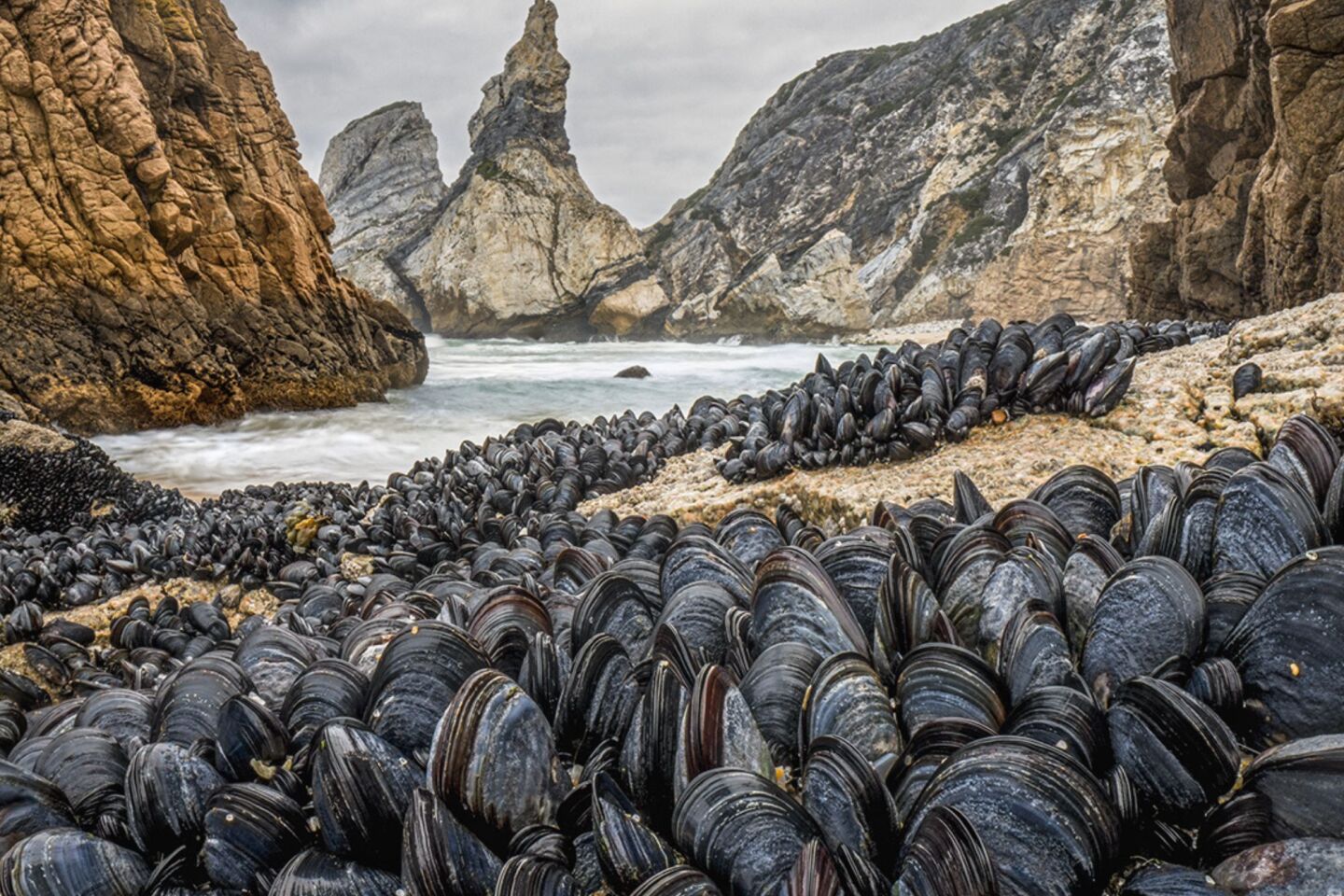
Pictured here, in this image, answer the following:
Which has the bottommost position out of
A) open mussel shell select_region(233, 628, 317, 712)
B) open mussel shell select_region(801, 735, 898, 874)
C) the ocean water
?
the ocean water

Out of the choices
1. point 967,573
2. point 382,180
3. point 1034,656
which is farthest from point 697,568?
point 382,180

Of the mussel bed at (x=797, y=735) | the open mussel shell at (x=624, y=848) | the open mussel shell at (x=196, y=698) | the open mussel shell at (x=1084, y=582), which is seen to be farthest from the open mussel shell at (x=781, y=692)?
the open mussel shell at (x=196, y=698)

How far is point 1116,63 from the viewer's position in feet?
137

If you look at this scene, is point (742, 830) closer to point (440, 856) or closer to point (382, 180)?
point (440, 856)

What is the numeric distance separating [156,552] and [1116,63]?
2080 inches

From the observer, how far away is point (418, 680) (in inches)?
49.2

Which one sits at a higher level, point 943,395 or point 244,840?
point 943,395

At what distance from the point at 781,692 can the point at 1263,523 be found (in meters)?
0.97

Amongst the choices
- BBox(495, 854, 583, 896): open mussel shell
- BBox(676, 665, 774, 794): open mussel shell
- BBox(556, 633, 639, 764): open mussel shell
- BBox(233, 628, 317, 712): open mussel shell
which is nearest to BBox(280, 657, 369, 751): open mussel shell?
BBox(233, 628, 317, 712): open mussel shell

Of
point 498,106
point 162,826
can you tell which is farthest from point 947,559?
point 498,106

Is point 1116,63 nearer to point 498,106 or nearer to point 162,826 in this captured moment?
point 498,106

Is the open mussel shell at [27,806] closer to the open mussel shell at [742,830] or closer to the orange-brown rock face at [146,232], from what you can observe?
the open mussel shell at [742,830]

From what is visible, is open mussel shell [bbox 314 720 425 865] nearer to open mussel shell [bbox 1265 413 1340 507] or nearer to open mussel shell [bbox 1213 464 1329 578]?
open mussel shell [bbox 1213 464 1329 578]

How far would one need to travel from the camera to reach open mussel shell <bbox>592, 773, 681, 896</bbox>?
0.92 m
